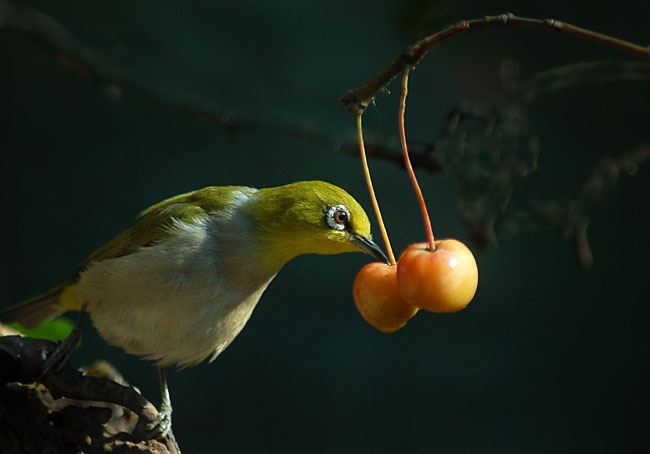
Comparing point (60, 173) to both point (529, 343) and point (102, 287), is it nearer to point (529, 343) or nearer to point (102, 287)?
point (102, 287)

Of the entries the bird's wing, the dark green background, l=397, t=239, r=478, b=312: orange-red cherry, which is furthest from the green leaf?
the dark green background

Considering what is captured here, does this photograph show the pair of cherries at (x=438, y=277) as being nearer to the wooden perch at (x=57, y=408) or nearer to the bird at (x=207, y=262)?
the bird at (x=207, y=262)

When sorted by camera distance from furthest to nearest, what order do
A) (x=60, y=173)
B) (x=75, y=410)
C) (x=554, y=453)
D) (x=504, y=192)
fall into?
1. (x=60, y=173)
2. (x=554, y=453)
3. (x=504, y=192)
4. (x=75, y=410)

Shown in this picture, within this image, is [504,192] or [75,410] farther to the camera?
[504,192]

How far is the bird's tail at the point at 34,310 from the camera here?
1.75m

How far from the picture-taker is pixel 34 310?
5.82ft

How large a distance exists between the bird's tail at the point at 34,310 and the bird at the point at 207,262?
0.28 meters

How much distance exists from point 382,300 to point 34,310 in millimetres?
1194

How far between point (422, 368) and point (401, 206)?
2.84 feet

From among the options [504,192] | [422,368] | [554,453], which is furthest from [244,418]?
[504,192]

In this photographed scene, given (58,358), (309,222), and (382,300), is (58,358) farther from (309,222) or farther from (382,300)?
(382,300)

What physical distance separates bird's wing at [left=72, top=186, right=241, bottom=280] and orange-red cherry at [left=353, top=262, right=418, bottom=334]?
57 centimetres

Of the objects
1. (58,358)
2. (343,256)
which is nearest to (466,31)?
(58,358)

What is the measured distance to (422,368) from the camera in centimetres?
333
